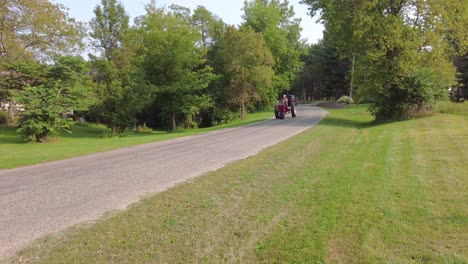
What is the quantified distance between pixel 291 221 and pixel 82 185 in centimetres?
426

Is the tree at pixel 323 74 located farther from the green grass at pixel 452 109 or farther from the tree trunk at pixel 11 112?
the tree trunk at pixel 11 112

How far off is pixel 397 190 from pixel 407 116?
Result: 15.3m

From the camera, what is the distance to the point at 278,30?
47906 mm

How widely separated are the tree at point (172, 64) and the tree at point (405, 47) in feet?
44.5

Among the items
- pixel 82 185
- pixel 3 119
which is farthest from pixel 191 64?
pixel 82 185

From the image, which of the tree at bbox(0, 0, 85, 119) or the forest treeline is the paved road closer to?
the forest treeline

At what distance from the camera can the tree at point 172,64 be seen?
28.7 metres

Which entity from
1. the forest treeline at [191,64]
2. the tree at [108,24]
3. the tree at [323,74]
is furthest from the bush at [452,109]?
the tree at [108,24]

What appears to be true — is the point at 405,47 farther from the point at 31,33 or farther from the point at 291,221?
the point at 31,33

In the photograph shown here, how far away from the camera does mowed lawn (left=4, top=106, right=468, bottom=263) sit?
3727 millimetres

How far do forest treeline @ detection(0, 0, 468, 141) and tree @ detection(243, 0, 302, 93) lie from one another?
36 centimetres

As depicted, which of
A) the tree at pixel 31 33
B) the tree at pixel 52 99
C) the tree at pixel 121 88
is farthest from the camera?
the tree at pixel 121 88

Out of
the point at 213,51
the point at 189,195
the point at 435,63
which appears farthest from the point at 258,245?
the point at 213,51

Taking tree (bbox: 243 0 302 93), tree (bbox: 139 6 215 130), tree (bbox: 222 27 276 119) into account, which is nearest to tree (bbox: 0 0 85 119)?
tree (bbox: 139 6 215 130)
